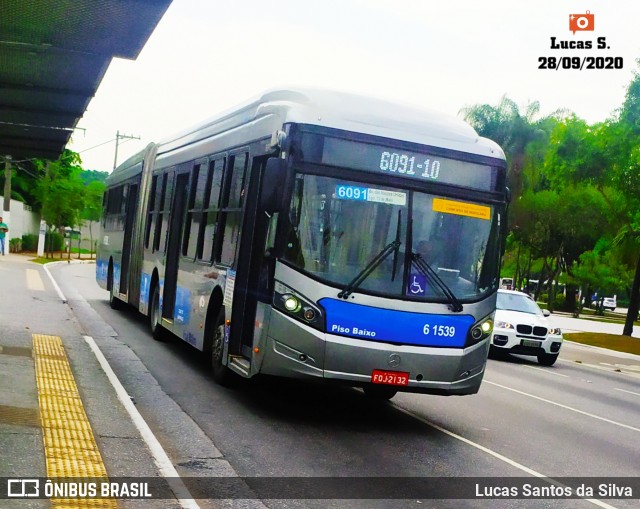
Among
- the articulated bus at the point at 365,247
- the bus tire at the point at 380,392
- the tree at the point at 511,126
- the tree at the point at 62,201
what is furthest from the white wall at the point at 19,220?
the articulated bus at the point at 365,247

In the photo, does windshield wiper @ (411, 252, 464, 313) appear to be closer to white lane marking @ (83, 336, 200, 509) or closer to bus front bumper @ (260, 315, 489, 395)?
bus front bumper @ (260, 315, 489, 395)

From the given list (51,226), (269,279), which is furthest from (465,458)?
(51,226)

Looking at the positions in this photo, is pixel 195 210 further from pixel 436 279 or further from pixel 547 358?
pixel 547 358

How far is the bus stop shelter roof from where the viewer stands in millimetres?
11125

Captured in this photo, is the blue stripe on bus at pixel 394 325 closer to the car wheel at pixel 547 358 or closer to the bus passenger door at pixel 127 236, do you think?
the bus passenger door at pixel 127 236

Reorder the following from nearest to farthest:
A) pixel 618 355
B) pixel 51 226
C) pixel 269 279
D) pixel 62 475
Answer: pixel 62 475, pixel 269 279, pixel 618 355, pixel 51 226

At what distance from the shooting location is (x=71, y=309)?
75.1 feet

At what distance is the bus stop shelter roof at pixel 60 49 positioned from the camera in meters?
11.1

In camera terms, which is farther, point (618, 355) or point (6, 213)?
point (6, 213)

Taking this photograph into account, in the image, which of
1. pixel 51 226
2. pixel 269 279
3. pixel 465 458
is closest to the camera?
Answer: pixel 465 458

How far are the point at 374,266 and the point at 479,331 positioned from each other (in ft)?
4.58

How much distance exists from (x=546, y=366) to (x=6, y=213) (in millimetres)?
43806

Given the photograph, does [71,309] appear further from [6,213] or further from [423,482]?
[6,213]

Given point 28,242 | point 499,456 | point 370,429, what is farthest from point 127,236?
point 28,242
